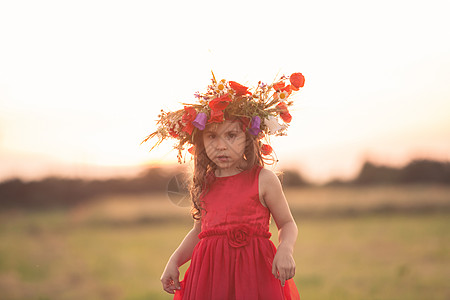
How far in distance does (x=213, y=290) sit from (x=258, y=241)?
374 millimetres

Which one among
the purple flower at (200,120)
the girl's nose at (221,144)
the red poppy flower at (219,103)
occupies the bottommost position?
the girl's nose at (221,144)

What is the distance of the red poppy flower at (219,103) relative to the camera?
10.5 feet

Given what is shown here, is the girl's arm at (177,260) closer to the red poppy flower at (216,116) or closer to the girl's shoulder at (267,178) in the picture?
the girl's shoulder at (267,178)

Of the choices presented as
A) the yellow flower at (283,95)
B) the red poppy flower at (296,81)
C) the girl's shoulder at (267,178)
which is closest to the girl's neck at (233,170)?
the girl's shoulder at (267,178)

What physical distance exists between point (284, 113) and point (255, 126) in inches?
9.1

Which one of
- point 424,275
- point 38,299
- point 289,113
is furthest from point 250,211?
point 424,275

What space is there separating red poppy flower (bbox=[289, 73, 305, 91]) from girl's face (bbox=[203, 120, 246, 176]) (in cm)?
41

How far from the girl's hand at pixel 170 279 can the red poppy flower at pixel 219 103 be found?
997 millimetres

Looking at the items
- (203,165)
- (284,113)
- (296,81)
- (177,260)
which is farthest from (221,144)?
(177,260)

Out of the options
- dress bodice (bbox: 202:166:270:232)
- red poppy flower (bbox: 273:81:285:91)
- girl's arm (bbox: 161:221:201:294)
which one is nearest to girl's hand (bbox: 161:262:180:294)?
girl's arm (bbox: 161:221:201:294)

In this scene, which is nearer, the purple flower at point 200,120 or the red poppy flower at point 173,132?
the purple flower at point 200,120

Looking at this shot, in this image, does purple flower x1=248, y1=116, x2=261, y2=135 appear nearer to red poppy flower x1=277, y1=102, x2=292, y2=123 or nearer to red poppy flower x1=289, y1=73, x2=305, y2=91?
red poppy flower x1=277, y1=102, x2=292, y2=123

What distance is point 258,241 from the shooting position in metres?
3.20

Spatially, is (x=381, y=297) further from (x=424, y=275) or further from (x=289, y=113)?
(x=289, y=113)
